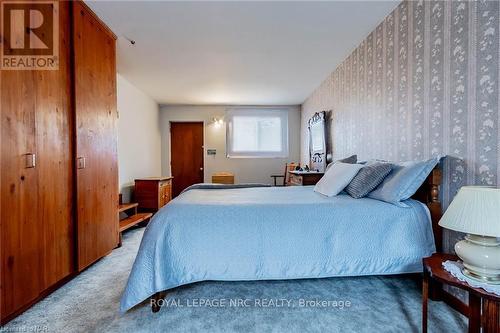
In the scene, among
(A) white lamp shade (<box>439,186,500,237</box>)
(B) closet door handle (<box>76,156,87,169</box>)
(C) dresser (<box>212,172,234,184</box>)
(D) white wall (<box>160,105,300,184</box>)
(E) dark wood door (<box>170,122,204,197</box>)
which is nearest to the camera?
(A) white lamp shade (<box>439,186,500,237</box>)

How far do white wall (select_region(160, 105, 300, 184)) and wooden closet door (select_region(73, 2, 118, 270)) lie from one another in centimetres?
318

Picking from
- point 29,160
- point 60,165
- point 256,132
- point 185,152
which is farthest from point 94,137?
point 256,132

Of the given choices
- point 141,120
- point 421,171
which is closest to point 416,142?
point 421,171

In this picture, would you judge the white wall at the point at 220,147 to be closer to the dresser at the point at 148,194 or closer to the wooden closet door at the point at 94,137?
the dresser at the point at 148,194

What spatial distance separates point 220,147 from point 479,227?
5.29 metres

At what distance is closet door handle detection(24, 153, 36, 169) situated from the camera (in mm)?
1659

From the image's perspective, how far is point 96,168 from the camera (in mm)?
2428

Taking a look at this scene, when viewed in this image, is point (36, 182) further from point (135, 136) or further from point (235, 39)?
point (135, 136)

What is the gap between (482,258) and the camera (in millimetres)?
1152

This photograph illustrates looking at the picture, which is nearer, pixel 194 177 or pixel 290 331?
pixel 290 331

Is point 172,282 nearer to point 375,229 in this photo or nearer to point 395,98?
point 375,229

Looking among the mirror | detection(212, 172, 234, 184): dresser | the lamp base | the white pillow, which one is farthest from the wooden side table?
detection(212, 172, 234, 184): dresser

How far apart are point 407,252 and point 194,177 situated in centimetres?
507

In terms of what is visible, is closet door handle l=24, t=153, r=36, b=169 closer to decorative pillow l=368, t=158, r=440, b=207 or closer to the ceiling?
the ceiling
